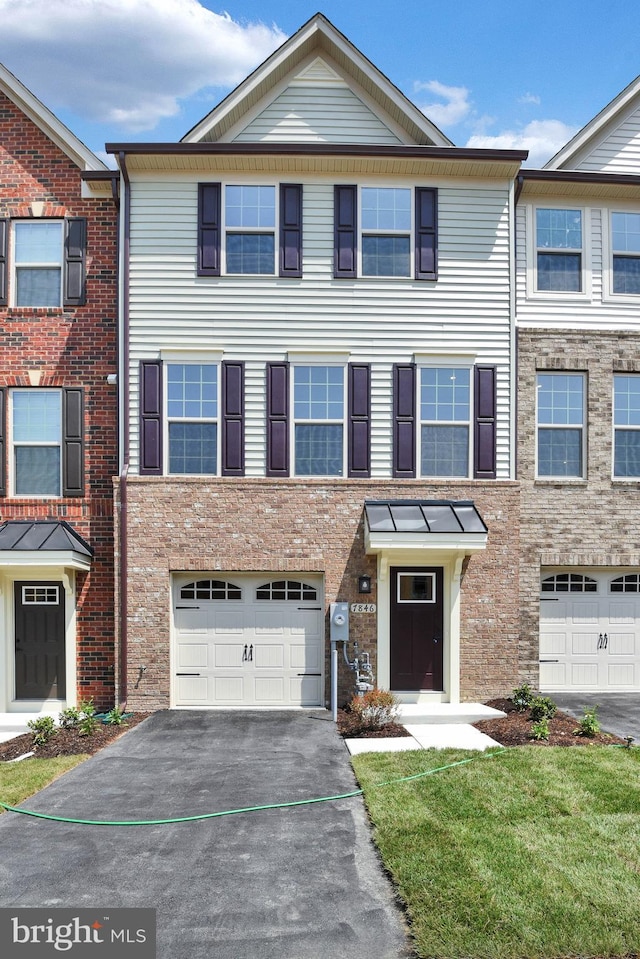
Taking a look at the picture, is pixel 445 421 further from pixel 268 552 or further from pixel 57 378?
pixel 57 378

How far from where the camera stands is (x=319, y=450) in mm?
12383

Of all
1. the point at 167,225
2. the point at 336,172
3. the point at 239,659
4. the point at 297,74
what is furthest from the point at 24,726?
the point at 297,74

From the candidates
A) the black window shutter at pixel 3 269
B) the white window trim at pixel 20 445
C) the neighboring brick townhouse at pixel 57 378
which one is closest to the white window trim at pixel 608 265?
the neighboring brick townhouse at pixel 57 378

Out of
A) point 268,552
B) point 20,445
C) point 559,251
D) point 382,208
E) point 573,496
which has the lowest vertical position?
point 268,552

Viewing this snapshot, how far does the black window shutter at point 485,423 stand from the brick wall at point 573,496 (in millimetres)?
750

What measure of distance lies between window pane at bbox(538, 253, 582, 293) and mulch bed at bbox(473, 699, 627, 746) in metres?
7.57

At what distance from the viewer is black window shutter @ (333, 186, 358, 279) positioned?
12.4 m

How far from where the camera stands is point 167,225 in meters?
12.4

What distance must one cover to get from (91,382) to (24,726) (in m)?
5.88

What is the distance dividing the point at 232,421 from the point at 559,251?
6.84 metres

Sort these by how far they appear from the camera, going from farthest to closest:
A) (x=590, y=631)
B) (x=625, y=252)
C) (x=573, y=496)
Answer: (x=590, y=631)
(x=625, y=252)
(x=573, y=496)

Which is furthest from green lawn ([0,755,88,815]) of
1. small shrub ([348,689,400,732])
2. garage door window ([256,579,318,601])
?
garage door window ([256,579,318,601])

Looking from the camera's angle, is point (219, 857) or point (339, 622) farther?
point (339, 622)

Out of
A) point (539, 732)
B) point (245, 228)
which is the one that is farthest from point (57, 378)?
point (539, 732)
